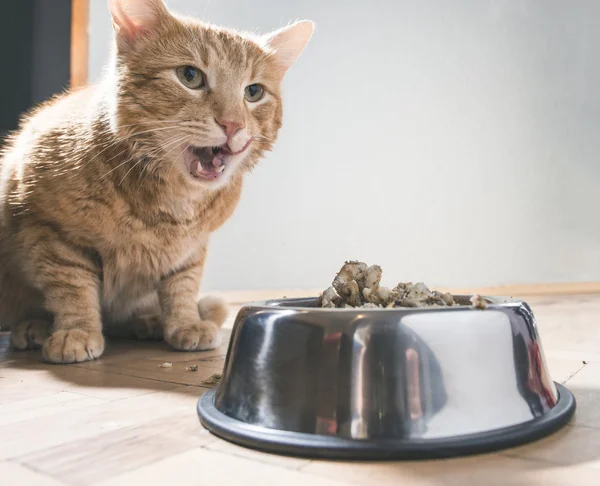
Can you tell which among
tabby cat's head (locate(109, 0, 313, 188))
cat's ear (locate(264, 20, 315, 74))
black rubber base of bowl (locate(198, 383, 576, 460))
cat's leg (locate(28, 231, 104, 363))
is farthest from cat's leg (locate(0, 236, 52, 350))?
black rubber base of bowl (locate(198, 383, 576, 460))

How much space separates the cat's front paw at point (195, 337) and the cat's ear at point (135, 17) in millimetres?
697

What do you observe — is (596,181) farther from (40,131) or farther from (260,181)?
(40,131)

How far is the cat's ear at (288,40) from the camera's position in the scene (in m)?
1.58

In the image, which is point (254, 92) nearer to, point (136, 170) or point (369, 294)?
point (136, 170)

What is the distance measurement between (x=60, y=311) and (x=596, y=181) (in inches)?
120

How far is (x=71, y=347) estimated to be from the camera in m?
1.35

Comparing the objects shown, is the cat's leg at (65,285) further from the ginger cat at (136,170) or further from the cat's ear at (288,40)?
the cat's ear at (288,40)

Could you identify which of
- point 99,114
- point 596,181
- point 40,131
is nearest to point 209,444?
point 99,114

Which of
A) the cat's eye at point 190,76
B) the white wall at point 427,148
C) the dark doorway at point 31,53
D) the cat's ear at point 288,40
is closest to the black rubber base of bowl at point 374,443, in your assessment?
the cat's eye at point 190,76

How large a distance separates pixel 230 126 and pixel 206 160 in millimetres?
121

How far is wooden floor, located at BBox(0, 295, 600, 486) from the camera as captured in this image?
0.67 m

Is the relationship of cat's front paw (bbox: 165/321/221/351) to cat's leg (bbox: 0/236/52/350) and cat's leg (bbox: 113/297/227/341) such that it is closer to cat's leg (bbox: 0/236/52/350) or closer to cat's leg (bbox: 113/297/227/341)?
cat's leg (bbox: 113/297/227/341)

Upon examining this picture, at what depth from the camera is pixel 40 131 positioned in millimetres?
1521

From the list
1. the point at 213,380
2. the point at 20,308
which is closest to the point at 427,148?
the point at 20,308
